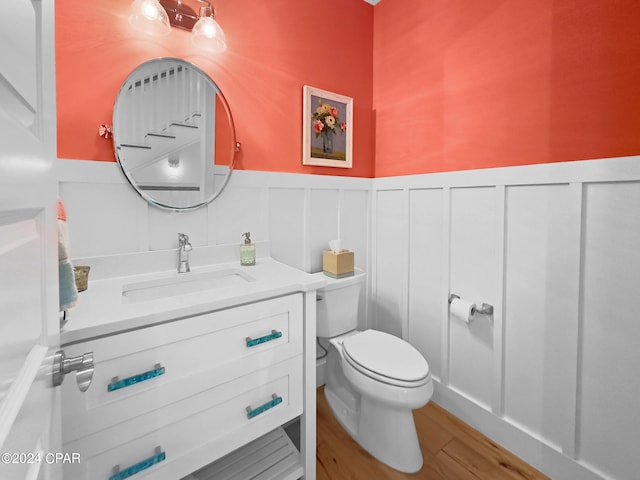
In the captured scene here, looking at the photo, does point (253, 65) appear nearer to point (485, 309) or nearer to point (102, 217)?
point (102, 217)

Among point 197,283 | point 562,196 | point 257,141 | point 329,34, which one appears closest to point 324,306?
point 197,283

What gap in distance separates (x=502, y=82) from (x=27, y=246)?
185 centimetres

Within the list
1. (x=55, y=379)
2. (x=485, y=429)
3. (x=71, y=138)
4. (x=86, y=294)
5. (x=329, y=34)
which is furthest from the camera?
(x=329, y=34)

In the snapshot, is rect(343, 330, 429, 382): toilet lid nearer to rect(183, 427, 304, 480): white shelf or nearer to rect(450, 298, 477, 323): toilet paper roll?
rect(450, 298, 477, 323): toilet paper roll

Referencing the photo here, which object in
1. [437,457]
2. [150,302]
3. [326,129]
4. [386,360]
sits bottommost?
[437,457]

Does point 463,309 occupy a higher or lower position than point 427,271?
lower

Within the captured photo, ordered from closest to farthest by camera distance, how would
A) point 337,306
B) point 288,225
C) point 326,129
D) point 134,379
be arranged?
1. point 134,379
2. point 337,306
3. point 288,225
4. point 326,129

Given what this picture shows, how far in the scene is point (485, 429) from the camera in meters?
1.62

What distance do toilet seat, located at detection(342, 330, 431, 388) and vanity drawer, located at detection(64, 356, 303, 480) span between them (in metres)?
0.33

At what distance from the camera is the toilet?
1.35 metres

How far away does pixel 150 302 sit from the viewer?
995 mm

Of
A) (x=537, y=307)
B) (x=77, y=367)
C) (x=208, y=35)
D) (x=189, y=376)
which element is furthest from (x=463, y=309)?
(x=208, y=35)

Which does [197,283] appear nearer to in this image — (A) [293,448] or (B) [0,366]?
(A) [293,448]

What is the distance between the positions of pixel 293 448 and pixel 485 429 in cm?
101
